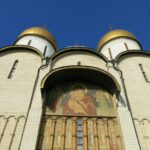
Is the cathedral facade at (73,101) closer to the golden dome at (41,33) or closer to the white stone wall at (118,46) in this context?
the white stone wall at (118,46)

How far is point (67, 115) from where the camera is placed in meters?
8.17

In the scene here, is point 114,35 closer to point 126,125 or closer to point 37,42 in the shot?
point 37,42

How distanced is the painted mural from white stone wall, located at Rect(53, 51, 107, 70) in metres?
1.44

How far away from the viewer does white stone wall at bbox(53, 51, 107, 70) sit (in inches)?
418

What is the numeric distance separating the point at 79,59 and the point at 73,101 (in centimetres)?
263

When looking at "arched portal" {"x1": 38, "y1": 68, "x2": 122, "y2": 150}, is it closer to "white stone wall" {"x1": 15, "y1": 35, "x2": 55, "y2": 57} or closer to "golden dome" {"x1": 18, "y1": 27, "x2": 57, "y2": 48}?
"white stone wall" {"x1": 15, "y1": 35, "x2": 55, "y2": 57}

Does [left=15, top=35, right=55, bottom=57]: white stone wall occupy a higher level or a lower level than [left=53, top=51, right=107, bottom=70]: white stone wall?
higher

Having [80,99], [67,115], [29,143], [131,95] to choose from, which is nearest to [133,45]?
[131,95]

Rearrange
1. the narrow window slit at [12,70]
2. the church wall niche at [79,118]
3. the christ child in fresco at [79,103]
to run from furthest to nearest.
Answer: the narrow window slit at [12,70], the christ child in fresco at [79,103], the church wall niche at [79,118]

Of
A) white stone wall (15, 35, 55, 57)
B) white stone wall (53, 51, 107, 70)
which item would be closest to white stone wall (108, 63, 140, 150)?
white stone wall (53, 51, 107, 70)

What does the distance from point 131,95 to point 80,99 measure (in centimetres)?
183

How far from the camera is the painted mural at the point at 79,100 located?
8.38 meters

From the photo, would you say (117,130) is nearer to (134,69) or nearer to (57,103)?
(57,103)

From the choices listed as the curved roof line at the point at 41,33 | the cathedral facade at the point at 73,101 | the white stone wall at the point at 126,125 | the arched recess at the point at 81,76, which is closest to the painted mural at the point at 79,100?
the cathedral facade at the point at 73,101
